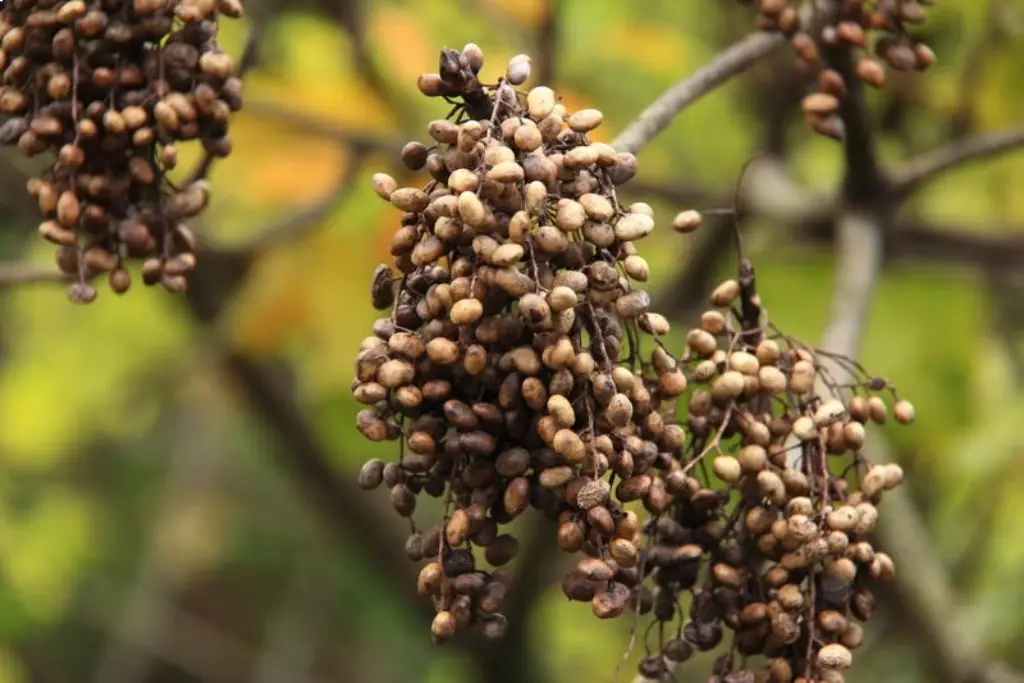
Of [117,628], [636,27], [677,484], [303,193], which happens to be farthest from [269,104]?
[117,628]

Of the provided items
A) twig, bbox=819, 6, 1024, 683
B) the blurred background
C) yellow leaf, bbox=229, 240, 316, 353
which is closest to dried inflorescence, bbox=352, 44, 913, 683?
twig, bbox=819, 6, 1024, 683

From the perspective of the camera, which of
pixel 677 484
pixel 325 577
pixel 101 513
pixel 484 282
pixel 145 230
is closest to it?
pixel 484 282

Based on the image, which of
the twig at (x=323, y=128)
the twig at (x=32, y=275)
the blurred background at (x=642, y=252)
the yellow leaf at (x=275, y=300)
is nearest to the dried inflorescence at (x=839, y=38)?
the blurred background at (x=642, y=252)

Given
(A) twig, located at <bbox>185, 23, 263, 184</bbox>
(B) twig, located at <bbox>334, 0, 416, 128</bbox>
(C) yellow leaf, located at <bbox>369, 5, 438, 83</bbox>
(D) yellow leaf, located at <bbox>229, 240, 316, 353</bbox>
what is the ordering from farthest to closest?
(D) yellow leaf, located at <bbox>229, 240, 316, 353</bbox>, (C) yellow leaf, located at <bbox>369, 5, 438, 83</bbox>, (B) twig, located at <bbox>334, 0, 416, 128</bbox>, (A) twig, located at <bbox>185, 23, 263, 184</bbox>

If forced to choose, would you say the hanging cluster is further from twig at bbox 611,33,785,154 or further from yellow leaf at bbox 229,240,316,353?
yellow leaf at bbox 229,240,316,353

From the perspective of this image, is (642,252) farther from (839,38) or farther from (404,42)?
(839,38)

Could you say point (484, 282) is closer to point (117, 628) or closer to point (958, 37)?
point (958, 37)
